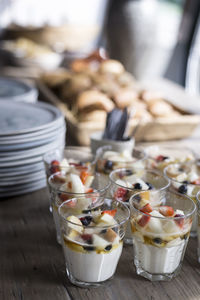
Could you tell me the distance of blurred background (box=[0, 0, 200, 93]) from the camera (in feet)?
8.38

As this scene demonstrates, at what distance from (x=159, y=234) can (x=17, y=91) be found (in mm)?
1228

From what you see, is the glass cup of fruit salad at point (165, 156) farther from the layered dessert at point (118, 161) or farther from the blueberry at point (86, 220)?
the blueberry at point (86, 220)

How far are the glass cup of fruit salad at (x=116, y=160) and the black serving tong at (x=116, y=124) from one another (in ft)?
0.46

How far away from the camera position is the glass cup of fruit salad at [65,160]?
115cm

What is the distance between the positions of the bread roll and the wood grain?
81 cm

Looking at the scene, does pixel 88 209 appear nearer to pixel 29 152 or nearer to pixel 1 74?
pixel 29 152

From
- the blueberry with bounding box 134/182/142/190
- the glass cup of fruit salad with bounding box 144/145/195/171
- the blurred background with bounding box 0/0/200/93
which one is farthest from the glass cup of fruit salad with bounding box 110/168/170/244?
the blurred background with bounding box 0/0/200/93

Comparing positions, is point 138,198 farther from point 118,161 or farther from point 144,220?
point 118,161

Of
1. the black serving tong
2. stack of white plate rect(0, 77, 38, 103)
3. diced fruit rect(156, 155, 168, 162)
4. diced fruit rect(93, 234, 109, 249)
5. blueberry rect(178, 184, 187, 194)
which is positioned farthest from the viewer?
stack of white plate rect(0, 77, 38, 103)

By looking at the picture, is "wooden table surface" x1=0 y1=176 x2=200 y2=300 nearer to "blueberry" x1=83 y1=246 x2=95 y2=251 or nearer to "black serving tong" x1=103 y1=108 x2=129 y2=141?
"blueberry" x1=83 y1=246 x2=95 y2=251

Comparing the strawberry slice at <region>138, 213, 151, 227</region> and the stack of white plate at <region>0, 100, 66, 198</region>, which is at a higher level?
the strawberry slice at <region>138, 213, 151, 227</region>

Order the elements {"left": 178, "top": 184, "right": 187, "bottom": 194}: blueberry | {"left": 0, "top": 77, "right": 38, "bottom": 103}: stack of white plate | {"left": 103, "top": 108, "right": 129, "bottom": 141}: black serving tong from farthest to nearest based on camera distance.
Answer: {"left": 0, "top": 77, "right": 38, "bottom": 103}: stack of white plate
{"left": 103, "top": 108, "right": 129, "bottom": 141}: black serving tong
{"left": 178, "top": 184, "right": 187, "bottom": 194}: blueberry

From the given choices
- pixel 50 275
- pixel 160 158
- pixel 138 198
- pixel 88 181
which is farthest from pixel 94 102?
pixel 50 275

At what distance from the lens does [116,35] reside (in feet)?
8.74
